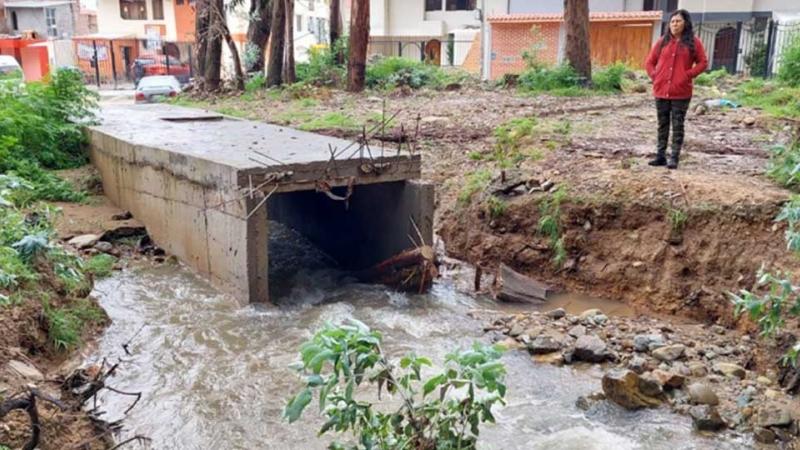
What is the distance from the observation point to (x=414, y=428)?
3104 millimetres

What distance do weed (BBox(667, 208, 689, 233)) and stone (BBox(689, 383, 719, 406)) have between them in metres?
2.16

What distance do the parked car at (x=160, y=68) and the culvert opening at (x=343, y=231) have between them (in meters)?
22.9

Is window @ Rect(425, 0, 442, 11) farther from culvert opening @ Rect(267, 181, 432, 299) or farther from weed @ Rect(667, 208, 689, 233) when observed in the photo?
weed @ Rect(667, 208, 689, 233)

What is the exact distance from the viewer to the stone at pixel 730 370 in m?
4.97

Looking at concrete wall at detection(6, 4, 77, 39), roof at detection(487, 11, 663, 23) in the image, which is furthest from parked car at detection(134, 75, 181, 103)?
concrete wall at detection(6, 4, 77, 39)

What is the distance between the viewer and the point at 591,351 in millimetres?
5383

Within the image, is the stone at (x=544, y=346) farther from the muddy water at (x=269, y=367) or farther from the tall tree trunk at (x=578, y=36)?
the tall tree trunk at (x=578, y=36)

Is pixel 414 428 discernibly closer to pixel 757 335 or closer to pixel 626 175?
→ pixel 757 335

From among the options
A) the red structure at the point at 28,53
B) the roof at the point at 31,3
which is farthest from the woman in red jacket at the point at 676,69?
the roof at the point at 31,3

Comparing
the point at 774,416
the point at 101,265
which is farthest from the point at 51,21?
the point at 774,416

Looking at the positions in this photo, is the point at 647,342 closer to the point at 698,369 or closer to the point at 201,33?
the point at 698,369

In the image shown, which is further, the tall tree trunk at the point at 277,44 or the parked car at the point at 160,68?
the parked car at the point at 160,68

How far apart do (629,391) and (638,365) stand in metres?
0.58

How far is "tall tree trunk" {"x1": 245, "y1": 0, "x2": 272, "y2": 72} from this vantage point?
64.7 feet
